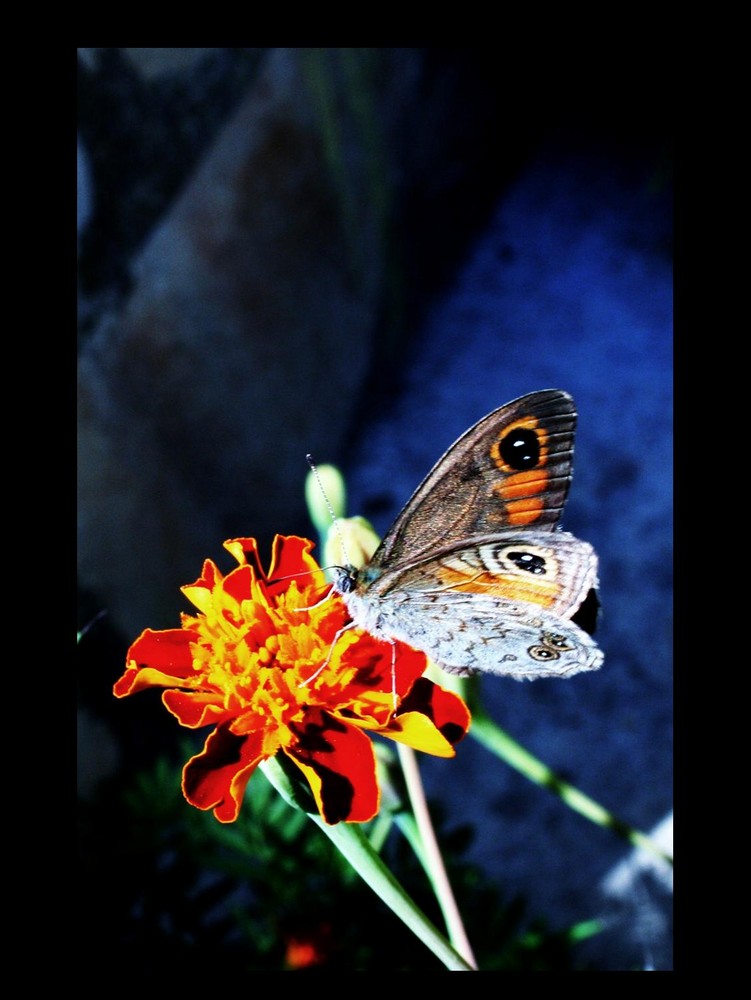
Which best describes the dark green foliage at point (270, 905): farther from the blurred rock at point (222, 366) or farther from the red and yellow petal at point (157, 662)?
the blurred rock at point (222, 366)

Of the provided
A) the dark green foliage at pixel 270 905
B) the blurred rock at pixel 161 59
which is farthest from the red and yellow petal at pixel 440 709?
the blurred rock at pixel 161 59

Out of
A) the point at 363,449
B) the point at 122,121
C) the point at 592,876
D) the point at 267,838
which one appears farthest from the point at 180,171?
Answer: the point at 592,876

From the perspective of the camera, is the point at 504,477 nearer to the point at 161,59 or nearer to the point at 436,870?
the point at 436,870

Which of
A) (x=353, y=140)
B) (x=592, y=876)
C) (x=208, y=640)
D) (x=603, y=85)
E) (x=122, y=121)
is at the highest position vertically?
(x=603, y=85)

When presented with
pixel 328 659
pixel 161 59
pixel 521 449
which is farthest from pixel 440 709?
pixel 161 59

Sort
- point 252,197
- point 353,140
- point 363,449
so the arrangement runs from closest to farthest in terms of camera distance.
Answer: point 252,197 < point 353,140 < point 363,449

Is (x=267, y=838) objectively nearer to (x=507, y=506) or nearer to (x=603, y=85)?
(x=507, y=506)
